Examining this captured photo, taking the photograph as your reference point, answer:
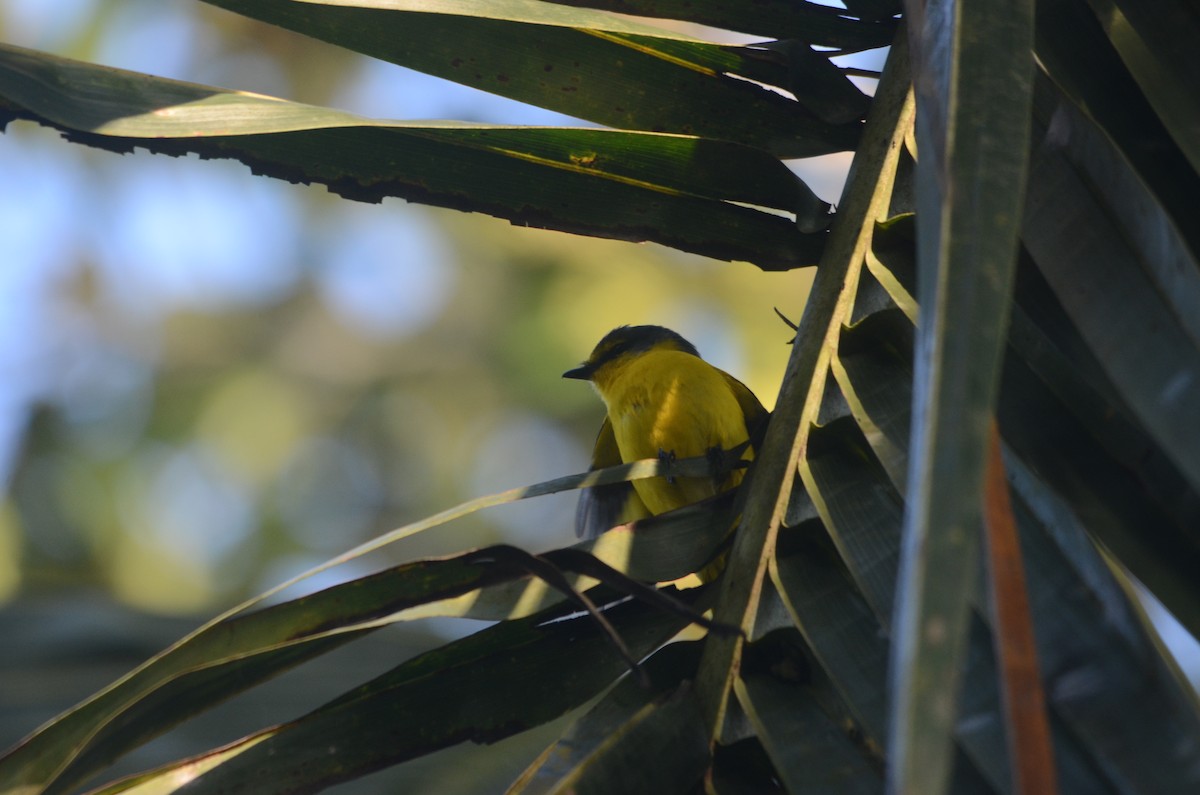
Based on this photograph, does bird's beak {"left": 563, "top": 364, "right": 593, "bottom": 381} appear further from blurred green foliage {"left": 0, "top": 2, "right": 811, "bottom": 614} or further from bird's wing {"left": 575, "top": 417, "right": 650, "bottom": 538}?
blurred green foliage {"left": 0, "top": 2, "right": 811, "bottom": 614}

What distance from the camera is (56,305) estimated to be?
13.2m

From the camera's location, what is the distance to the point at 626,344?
16.6ft

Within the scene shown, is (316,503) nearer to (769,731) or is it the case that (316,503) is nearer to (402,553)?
(402,553)

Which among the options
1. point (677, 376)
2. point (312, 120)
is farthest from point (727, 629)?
point (677, 376)

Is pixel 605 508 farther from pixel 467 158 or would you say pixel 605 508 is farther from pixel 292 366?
pixel 292 366

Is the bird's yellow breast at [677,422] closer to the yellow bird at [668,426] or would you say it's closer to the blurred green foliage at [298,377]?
the yellow bird at [668,426]

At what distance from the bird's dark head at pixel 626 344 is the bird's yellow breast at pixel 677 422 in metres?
1.10

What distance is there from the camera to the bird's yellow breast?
3455mm

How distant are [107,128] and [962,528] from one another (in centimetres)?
131

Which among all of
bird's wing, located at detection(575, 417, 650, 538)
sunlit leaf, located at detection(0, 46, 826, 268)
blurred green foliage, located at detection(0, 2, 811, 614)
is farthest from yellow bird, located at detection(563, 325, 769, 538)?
blurred green foliage, located at detection(0, 2, 811, 614)

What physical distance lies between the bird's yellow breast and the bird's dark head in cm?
110

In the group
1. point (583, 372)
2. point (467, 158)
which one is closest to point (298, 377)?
point (583, 372)

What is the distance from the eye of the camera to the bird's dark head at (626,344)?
499 cm

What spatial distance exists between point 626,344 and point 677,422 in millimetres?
1539
